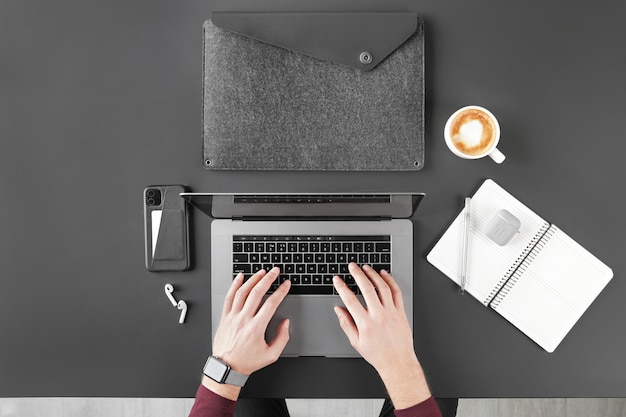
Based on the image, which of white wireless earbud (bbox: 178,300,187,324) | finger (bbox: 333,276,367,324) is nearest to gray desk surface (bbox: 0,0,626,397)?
white wireless earbud (bbox: 178,300,187,324)

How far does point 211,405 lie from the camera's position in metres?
0.76

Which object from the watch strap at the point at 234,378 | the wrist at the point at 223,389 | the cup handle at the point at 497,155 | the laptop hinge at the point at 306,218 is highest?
the cup handle at the point at 497,155

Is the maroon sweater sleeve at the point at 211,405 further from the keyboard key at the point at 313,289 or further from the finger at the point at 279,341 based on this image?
the keyboard key at the point at 313,289

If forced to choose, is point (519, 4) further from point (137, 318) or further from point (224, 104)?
point (137, 318)

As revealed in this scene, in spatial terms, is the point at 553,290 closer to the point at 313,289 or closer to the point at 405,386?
the point at 405,386

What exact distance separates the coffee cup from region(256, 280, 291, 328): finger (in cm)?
37

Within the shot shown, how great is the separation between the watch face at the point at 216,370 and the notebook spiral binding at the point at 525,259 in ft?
1.53

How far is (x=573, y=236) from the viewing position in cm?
81

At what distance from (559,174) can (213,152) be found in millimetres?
612

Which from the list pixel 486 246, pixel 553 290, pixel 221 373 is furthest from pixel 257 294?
pixel 553 290

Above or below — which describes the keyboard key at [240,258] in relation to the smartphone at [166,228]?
below

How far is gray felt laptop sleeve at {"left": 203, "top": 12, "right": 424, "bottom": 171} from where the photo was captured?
79cm

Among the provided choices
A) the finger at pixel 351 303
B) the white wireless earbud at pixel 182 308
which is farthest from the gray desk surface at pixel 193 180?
the finger at pixel 351 303

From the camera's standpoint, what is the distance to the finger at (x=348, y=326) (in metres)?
0.77
